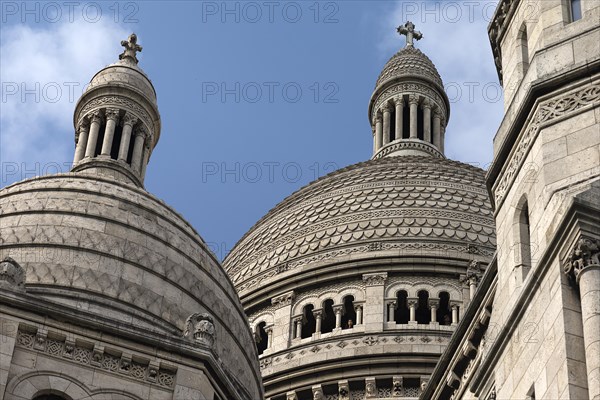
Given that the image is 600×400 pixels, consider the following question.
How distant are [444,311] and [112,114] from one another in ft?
37.1

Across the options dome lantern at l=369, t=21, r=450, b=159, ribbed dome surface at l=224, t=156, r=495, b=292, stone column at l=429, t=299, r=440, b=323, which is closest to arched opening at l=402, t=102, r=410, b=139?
dome lantern at l=369, t=21, r=450, b=159

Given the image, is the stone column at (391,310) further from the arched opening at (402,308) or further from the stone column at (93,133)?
the stone column at (93,133)

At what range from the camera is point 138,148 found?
1506 inches

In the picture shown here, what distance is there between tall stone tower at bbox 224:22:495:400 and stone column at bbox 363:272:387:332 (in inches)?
1.1

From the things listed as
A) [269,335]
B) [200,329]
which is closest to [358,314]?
[269,335]

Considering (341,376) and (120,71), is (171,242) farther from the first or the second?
(341,376)

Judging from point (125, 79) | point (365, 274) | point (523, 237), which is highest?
point (125, 79)

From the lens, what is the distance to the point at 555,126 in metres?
19.0

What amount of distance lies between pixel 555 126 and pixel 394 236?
27.8 metres

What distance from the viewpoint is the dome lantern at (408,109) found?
185ft

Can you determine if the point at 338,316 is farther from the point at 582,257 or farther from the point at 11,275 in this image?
the point at 582,257

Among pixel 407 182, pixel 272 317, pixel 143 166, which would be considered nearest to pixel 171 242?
pixel 143 166

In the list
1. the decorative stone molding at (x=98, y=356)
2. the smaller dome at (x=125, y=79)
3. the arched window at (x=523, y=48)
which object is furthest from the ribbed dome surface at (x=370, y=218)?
the arched window at (x=523, y=48)

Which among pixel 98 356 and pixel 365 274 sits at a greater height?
pixel 365 274
